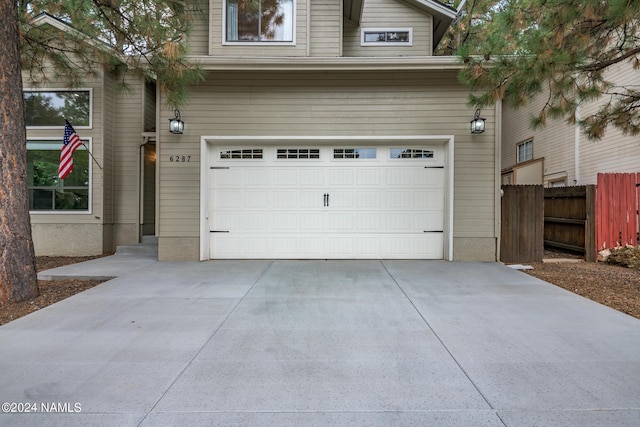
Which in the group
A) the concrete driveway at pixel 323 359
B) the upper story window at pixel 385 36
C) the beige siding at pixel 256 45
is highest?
the upper story window at pixel 385 36

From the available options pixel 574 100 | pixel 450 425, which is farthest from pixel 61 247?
pixel 574 100

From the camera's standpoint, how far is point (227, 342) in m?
2.75

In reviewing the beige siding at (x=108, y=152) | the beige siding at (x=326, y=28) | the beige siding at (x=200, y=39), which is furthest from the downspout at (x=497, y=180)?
the beige siding at (x=108, y=152)

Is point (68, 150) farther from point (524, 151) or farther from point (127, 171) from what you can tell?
point (524, 151)

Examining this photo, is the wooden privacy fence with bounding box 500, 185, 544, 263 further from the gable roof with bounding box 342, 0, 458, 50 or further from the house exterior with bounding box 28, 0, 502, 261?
the gable roof with bounding box 342, 0, 458, 50

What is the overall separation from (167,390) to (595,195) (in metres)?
8.22

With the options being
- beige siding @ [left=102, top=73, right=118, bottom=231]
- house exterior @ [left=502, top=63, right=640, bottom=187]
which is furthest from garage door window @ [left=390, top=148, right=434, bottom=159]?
beige siding @ [left=102, top=73, right=118, bottom=231]

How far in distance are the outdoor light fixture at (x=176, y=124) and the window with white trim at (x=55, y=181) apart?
2.88 meters

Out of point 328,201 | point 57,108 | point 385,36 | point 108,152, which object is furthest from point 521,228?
point 57,108

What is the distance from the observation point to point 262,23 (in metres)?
6.34

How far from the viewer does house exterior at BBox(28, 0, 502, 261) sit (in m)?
6.15

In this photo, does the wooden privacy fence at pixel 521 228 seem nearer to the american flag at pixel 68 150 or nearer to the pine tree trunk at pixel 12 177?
the pine tree trunk at pixel 12 177

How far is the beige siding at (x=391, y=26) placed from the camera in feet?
23.8

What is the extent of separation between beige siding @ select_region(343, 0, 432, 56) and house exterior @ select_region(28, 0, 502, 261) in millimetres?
805
